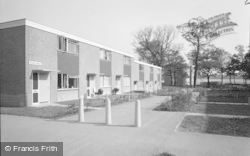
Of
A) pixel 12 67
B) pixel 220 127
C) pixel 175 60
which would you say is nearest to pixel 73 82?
pixel 12 67

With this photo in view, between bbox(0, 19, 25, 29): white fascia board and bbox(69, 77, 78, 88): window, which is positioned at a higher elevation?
bbox(0, 19, 25, 29): white fascia board

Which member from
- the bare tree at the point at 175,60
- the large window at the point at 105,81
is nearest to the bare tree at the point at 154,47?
the bare tree at the point at 175,60

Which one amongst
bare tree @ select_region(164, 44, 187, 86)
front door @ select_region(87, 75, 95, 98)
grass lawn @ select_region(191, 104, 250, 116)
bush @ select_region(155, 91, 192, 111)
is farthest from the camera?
bare tree @ select_region(164, 44, 187, 86)

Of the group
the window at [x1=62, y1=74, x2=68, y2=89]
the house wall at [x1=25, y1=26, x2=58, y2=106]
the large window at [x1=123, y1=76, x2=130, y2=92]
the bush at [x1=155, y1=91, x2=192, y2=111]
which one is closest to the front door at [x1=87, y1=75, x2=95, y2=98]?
the window at [x1=62, y1=74, x2=68, y2=89]

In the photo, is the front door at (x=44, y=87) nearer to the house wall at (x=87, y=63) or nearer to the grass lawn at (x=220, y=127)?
the house wall at (x=87, y=63)

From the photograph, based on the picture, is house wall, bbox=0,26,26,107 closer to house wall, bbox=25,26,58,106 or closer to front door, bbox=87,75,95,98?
house wall, bbox=25,26,58,106

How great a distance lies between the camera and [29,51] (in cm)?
1310

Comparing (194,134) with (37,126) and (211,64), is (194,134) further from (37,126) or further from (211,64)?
(211,64)

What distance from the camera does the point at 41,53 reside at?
14.1 meters

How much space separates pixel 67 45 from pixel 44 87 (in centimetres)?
439

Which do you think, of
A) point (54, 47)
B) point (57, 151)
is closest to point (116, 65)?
point (54, 47)

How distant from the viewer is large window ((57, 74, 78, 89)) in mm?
16256

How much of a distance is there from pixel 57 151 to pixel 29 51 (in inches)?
395

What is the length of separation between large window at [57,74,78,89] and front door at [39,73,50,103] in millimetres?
1395
